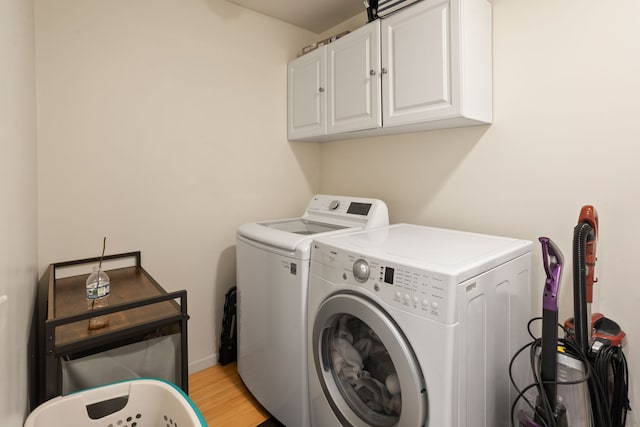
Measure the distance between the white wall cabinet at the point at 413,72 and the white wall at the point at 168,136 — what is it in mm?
550

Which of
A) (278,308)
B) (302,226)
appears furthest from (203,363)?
(302,226)

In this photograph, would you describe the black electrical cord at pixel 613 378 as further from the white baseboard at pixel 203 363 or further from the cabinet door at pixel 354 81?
the white baseboard at pixel 203 363

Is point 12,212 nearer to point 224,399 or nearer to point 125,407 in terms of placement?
point 125,407

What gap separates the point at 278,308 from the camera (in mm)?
1641

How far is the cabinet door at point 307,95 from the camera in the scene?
2.22 metres

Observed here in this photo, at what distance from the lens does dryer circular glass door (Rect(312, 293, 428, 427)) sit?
3.60 feet

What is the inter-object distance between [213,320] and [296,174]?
1.21m

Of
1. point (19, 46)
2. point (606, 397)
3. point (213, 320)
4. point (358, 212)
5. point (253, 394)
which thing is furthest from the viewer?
point (213, 320)

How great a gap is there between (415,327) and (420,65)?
1.24 meters

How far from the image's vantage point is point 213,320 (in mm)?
2279

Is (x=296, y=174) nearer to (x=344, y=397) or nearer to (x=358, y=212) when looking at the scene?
(x=358, y=212)

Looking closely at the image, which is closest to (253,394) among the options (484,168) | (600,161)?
(484,168)

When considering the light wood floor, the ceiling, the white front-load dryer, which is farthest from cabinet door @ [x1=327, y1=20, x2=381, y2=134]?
the light wood floor

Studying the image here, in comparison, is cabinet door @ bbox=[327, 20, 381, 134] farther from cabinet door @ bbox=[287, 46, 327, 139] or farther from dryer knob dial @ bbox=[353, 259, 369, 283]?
dryer knob dial @ bbox=[353, 259, 369, 283]
